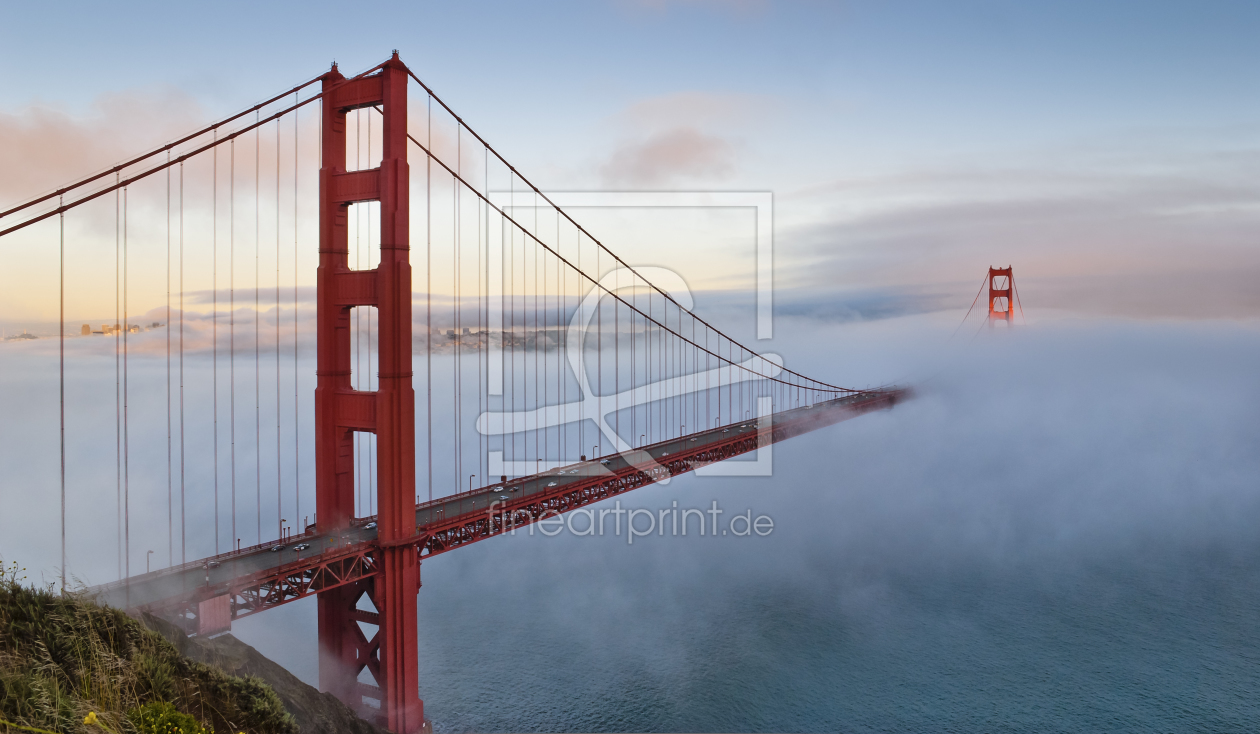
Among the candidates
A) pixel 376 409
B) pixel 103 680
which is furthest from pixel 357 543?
pixel 103 680

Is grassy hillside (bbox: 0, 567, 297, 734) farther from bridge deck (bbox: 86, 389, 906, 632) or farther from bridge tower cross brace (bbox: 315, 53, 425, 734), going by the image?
bridge tower cross brace (bbox: 315, 53, 425, 734)

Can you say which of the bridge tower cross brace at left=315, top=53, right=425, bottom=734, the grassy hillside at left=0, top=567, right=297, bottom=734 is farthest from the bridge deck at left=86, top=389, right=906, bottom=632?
the grassy hillside at left=0, top=567, right=297, bottom=734

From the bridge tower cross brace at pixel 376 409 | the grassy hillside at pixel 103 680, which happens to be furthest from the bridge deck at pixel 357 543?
the grassy hillside at pixel 103 680

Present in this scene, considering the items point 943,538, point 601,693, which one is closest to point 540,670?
point 601,693

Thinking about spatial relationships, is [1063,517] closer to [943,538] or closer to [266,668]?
[943,538]

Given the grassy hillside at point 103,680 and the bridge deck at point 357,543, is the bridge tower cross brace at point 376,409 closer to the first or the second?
the bridge deck at point 357,543
